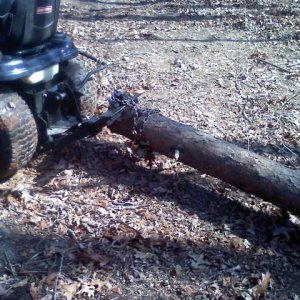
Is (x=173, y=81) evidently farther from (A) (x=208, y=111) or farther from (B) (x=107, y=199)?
(B) (x=107, y=199)

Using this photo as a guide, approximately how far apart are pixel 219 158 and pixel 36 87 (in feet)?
5.23

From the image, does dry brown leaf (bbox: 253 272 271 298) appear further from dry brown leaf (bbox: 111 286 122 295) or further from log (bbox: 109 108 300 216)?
dry brown leaf (bbox: 111 286 122 295)

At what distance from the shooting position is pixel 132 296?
331 centimetres

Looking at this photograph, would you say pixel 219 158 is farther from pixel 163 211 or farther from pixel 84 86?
A: pixel 84 86

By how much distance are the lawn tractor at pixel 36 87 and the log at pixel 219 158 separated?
0.95 feet

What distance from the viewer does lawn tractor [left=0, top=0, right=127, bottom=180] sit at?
3.76 meters

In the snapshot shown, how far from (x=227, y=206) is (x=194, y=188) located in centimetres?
34

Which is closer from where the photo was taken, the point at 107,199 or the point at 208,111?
the point at 107,199

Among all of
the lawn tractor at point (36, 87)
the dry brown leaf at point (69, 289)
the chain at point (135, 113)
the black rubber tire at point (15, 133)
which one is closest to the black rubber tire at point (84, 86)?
the lawn tractor at point (36, 87)

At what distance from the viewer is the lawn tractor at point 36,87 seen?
148 inches

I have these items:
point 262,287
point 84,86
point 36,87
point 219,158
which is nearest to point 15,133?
point 36,87

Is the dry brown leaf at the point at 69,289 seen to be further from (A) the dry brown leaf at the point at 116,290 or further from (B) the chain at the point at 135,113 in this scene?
(B) the chain at the point at 135,113

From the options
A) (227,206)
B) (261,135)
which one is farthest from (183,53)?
(227,206)

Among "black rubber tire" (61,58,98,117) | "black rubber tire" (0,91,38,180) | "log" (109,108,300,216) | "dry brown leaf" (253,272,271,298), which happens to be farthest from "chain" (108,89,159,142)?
"dry brown leaf" (253,272,271,298)
